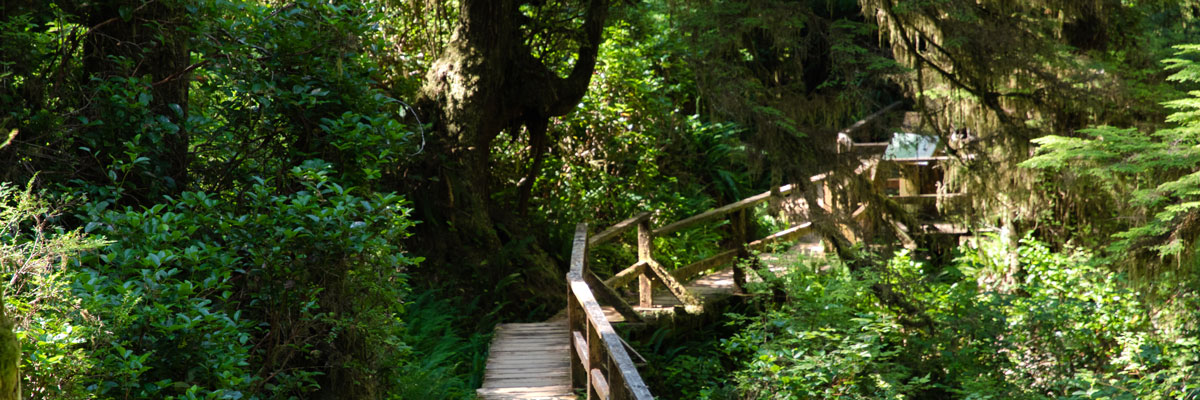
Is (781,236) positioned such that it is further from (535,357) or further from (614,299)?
(535,357)

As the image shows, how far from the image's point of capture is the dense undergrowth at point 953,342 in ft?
24.6

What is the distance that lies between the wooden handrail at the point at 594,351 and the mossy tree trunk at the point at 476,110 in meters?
1.66

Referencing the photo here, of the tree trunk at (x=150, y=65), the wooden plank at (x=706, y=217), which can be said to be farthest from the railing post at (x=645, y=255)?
the tree trunk at (x=150, y=65)

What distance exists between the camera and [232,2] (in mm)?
5438

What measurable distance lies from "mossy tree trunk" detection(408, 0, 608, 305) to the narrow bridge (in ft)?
3.33

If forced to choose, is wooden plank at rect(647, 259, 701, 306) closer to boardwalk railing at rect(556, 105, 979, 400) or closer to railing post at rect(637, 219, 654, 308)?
boardwalk railing at rect(556, 105, 979, 400)

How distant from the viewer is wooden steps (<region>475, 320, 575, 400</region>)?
6891mm

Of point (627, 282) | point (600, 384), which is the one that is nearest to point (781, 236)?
point (627, 282)

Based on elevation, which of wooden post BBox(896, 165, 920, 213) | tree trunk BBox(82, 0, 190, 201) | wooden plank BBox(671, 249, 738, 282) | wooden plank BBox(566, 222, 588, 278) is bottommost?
wooden plank BBox(671, 249, 738, 282)

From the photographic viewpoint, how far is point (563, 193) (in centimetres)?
1225

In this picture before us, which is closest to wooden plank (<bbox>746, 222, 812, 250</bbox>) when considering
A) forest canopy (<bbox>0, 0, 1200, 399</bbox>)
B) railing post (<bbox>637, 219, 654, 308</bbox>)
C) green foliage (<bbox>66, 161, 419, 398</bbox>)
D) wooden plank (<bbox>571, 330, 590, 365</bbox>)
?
forest canopy (<bbox>0, 0, 1200, 399</bbox>)

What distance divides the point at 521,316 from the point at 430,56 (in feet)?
12.0

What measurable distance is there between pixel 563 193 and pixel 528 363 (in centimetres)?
476

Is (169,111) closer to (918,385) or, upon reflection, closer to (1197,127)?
(918,385)
